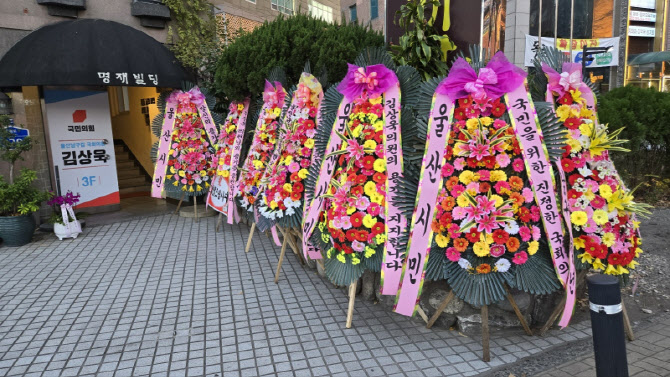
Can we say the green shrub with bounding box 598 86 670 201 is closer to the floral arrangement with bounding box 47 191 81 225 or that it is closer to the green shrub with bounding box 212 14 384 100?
the green shrub with bounding box 212 14 384 100

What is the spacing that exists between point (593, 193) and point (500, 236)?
2.76 feet

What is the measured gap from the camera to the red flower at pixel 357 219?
359cm

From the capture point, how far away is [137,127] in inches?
428

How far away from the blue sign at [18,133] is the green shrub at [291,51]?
11.1 feet

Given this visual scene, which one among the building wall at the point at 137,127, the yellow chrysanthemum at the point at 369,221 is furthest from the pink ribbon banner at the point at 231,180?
the building wall at the point at 137,127

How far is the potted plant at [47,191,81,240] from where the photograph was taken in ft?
22.3

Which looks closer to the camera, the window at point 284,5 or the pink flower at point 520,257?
the pink flower at point 520,257

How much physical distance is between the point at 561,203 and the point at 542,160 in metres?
0.40

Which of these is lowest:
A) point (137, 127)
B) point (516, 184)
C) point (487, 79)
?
point (516, 184)

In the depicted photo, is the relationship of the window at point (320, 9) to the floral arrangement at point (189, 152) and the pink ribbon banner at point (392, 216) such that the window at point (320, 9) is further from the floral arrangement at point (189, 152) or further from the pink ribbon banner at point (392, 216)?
the pink ribbon banner at point (392, 216)

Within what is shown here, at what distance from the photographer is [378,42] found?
259 inches

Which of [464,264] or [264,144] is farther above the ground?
[264,144]

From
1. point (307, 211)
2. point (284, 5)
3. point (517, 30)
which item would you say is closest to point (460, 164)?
point (307, 211)

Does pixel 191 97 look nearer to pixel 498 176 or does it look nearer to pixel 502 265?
pixel 498 176
